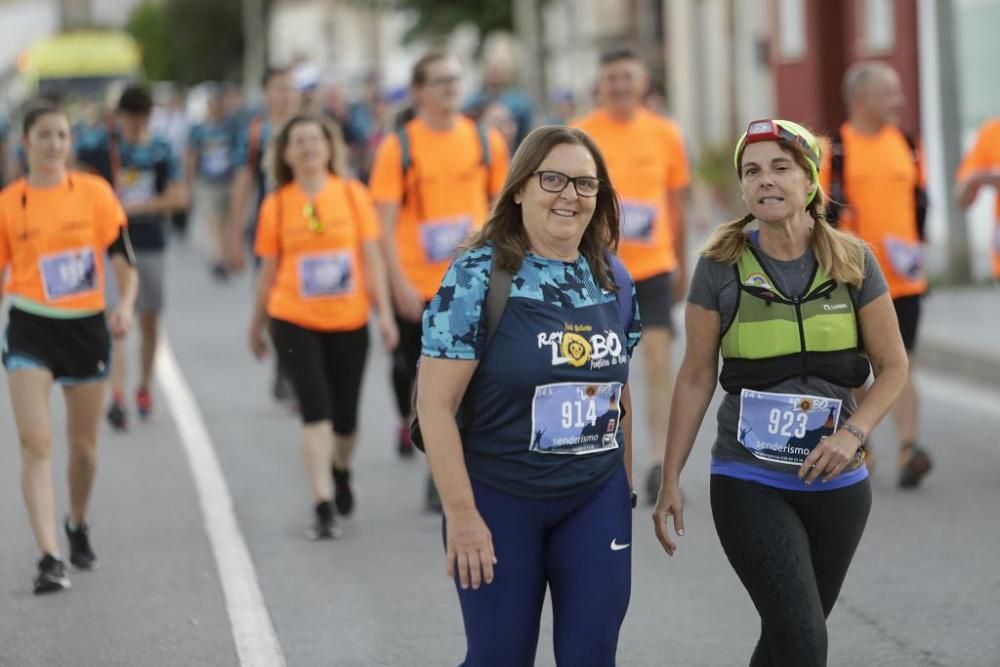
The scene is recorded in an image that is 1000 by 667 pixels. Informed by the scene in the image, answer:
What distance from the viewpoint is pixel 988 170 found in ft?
30.7

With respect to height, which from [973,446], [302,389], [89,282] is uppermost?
[89,282]

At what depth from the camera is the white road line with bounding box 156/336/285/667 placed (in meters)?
6.72

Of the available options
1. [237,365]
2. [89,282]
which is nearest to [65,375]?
[89,282]

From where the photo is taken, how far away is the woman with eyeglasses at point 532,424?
4.62 m

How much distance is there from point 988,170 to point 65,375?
4.36 meters

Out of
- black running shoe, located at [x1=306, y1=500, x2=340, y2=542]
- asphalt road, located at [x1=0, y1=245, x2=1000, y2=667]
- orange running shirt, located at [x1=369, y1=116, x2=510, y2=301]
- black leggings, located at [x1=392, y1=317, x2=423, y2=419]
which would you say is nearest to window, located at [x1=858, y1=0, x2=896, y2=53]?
asphalt road, located at [x1=0, y1=245, x2=1000, y2=667]

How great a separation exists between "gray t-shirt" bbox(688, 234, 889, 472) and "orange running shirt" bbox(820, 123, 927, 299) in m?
4.28

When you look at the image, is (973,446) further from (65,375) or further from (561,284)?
(561,284)

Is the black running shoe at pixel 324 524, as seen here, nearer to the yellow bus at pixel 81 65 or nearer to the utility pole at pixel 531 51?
the utility pole at pixel 531 51

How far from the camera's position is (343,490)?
352 inches

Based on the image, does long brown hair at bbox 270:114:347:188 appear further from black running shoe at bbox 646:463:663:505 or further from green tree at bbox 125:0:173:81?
green tree at bbox 125:0:173:81

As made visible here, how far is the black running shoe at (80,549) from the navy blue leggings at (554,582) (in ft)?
12.2

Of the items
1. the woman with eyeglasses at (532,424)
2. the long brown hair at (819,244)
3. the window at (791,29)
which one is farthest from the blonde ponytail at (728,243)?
the window at (791,29)

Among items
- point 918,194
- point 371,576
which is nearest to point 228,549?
point 371,576
